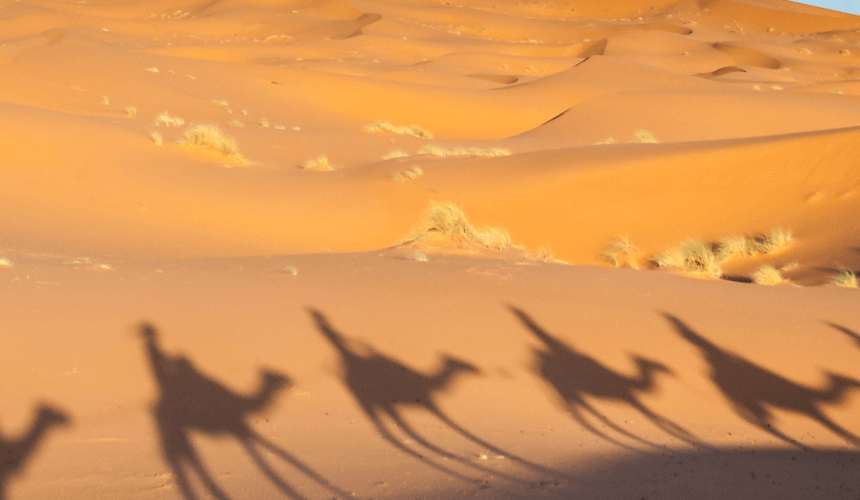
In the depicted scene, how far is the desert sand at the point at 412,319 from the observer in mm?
4543

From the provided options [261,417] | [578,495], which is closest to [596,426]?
[578,495]

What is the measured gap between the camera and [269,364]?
569 centimetres

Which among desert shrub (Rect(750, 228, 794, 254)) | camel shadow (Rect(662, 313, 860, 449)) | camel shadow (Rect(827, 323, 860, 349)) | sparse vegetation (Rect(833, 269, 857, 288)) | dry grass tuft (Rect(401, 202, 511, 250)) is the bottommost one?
desert shrub (Rect(750, 228, 794, 254))

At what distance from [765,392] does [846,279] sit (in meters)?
4.12

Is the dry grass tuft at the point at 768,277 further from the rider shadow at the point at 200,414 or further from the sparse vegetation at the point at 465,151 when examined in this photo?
the sparse vegetation at the point at 465,151

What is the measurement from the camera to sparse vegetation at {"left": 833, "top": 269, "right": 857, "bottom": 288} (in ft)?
28.7

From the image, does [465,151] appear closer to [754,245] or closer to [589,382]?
[754,245]

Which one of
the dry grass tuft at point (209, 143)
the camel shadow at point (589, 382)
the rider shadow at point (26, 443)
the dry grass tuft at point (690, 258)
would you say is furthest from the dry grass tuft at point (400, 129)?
the rider shadow at point (26, 443)

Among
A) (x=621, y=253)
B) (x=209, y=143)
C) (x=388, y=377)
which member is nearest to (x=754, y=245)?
(x=621, y=253)

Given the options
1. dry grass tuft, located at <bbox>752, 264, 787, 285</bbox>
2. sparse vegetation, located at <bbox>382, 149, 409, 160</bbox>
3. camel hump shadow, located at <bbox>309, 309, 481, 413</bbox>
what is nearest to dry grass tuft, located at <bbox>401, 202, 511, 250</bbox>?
dry grass tuft, located at <bbox>752, 264, 787, 285</bbox>

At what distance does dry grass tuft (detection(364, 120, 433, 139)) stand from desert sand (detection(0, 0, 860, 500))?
221 centimetres

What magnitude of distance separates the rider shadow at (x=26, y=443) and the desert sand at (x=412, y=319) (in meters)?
0.02

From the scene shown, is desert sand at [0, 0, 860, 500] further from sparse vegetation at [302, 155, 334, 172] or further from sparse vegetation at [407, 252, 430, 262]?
sparse vegetation at [302, 155, 334, 172]

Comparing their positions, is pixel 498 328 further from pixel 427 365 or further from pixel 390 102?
pixel 390 102
